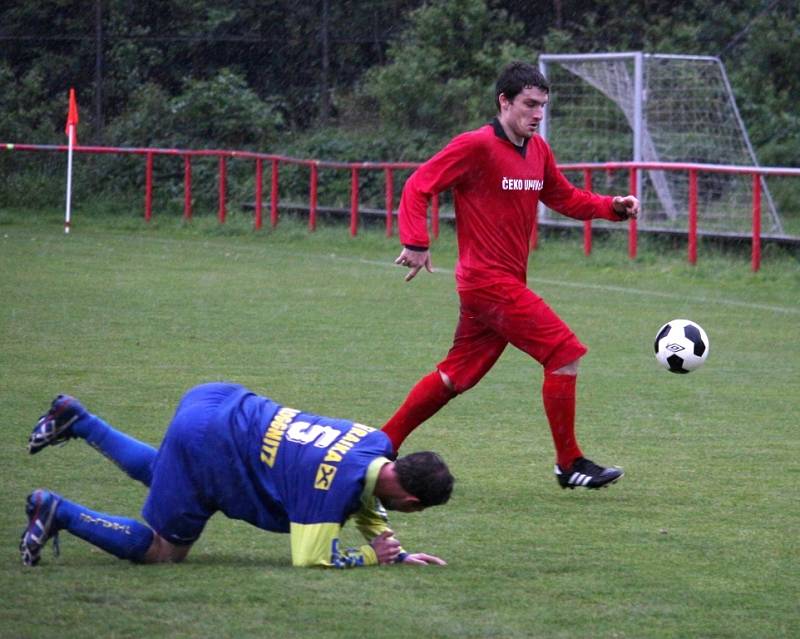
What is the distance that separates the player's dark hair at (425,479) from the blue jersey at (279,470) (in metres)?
0.12

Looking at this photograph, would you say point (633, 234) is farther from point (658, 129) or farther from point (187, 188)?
point (187, 188)

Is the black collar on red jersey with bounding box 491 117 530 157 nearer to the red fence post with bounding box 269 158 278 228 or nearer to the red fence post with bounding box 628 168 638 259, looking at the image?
the red fence post with bounding box 628 168 638 259

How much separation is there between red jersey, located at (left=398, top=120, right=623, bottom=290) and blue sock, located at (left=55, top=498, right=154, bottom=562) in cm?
204

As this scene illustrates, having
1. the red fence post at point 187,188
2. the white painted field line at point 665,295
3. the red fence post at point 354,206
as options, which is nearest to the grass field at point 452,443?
the white painted field line at point 665,295

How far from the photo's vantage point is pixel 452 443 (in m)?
7.91

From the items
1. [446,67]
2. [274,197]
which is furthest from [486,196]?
[446,67]

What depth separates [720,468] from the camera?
288 inches

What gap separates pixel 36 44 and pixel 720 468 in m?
27.2

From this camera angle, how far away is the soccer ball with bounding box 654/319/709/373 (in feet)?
25.9

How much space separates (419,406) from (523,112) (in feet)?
4.65

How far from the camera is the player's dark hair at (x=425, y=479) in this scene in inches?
197

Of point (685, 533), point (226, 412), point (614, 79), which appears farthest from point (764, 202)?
point (226, 412)

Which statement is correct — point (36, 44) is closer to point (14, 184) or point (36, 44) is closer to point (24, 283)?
point (14, 184)

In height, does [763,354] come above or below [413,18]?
below
